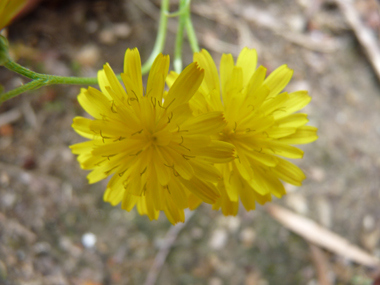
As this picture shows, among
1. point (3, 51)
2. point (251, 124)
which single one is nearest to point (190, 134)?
point (251, 124)

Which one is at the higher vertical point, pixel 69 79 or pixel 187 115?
pixel 69 79

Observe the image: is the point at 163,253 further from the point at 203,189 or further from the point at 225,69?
the point at 225,69

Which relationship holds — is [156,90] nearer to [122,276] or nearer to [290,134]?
[290,134]

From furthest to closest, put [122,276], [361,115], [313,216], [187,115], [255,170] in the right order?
1. [361,115]
2. [313,216]
3. [122,276]
4. [255,170]
5. [187,115]

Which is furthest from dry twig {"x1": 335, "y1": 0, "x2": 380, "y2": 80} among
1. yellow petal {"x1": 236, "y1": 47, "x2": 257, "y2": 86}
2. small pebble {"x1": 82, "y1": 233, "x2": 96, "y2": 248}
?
small pebble {"x1": 82, "y1": 233, "x2": 96, "y2": 248}

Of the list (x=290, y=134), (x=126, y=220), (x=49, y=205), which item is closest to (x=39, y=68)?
(x=49, y=205)

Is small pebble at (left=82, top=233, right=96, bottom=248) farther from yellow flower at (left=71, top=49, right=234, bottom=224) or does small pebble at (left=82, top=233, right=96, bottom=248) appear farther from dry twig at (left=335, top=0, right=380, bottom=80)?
dry twig at (left=335, top=0, right=380, bottom=80)
